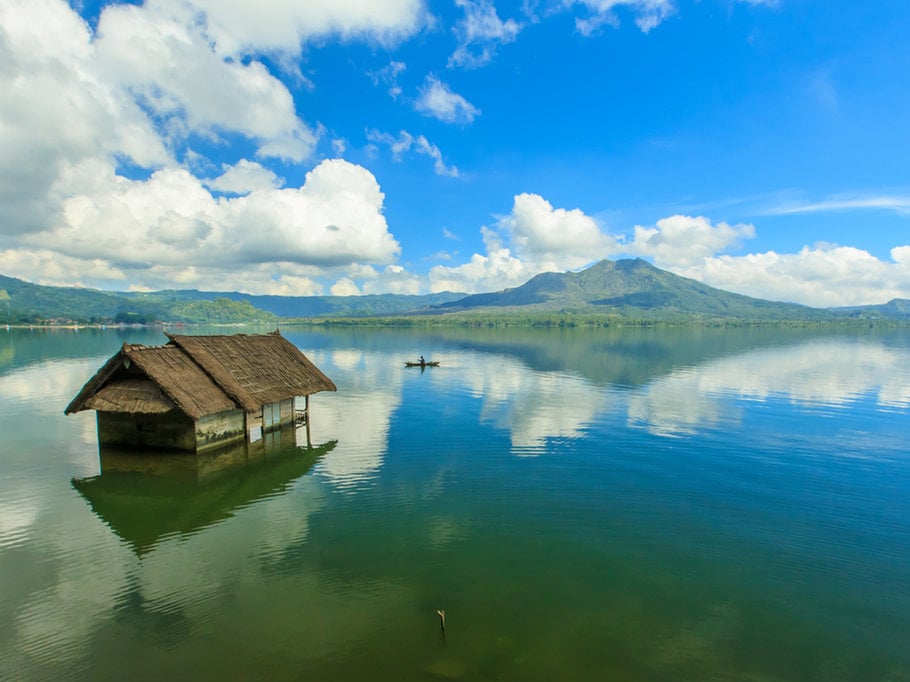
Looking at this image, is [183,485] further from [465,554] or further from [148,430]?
[465,554]

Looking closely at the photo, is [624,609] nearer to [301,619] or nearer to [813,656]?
[813,656]

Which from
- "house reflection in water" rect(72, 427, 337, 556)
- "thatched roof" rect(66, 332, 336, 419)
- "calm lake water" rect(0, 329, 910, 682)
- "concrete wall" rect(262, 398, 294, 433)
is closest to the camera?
"calm lake water" rect(0, 329, 910, 682)

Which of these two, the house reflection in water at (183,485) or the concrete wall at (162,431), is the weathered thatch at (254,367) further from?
the house reflection in water at (183,485)

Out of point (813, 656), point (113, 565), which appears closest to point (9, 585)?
point (113, 565)

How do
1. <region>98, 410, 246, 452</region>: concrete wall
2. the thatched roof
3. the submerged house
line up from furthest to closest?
<region>98, 410, 246, 452</region>: concrete wall, the submerged house, the thatched roof

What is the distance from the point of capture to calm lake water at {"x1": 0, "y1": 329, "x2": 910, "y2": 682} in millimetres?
11445

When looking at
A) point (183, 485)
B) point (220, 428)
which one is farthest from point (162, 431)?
point (183, 485)

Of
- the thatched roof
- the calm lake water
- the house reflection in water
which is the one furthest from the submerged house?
the calm lake water

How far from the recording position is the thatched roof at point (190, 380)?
24.1 meters

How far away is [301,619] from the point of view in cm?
1250

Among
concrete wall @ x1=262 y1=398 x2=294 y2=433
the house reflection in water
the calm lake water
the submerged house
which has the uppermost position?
the submerged house

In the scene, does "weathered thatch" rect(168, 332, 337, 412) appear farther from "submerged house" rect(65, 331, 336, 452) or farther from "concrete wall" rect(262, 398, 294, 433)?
"concrete wall" rect(262, 398, 294, 433)

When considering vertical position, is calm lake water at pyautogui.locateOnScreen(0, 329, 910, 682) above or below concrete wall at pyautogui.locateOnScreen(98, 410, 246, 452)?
below

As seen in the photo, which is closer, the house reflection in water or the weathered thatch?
the house reflection in water
